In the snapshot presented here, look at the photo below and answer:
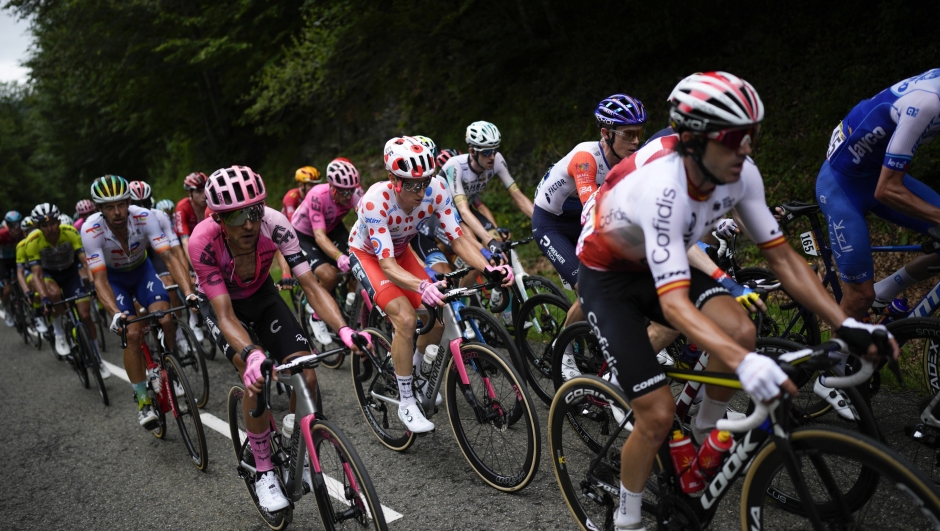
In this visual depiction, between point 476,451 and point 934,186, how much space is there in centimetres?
602

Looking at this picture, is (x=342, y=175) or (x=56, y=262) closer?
(x=342, y=175)

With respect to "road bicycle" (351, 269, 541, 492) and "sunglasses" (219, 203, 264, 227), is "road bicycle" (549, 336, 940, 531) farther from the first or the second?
"sunglasses" (219, 203, 264, 227)

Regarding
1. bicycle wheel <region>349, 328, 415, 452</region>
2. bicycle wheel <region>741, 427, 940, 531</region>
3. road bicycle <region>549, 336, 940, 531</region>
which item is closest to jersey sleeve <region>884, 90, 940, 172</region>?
road bicycle <region>549, 336, 940, 531</region>

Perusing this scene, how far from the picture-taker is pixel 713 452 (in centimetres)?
285

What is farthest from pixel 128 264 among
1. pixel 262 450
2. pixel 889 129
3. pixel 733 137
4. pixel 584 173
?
pixel 889 129

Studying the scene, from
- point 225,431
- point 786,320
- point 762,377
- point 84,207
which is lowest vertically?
point 225,431

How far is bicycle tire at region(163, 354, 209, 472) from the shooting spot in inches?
216

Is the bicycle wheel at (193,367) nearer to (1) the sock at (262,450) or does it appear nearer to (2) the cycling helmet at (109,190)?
(2) the cycling helmet at (109,190)

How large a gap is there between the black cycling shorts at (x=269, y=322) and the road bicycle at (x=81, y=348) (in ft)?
12.6

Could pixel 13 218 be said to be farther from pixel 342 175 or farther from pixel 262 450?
pixel 262 450

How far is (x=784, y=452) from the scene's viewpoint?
250cm

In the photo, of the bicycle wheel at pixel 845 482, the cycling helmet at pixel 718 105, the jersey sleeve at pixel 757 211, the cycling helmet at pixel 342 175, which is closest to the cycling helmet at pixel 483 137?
the cycling helmet at pixel 342 175

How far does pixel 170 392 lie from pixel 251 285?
1.94m

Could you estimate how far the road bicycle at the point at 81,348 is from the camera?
7.77m
